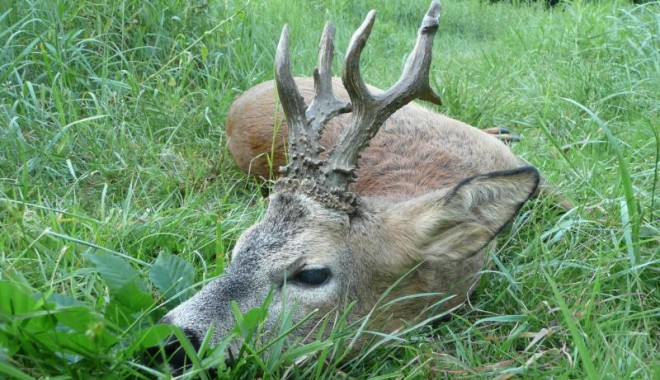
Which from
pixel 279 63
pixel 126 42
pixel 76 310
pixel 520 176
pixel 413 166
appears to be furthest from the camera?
pixel 126 42

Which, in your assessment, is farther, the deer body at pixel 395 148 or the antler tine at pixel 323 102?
the deer body at pixel 395 148

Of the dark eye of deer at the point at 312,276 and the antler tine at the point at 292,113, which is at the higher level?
the antler tine at the point at 292,113

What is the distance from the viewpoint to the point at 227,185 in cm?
457

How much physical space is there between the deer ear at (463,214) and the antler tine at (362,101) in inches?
10.9

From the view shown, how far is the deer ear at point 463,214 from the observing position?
287cm

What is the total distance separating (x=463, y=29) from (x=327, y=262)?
767 cm

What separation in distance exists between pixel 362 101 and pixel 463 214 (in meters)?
0.56

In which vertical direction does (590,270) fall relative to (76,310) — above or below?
below

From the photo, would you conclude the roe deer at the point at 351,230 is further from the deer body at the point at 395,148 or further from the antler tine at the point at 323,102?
the deer body at the point at 395,148

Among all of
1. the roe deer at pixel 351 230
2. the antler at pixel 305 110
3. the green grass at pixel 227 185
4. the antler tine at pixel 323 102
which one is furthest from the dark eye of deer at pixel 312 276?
the antler tine at pixel 323 102

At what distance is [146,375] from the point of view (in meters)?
2.26

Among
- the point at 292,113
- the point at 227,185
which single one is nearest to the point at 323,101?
the point at 292,113

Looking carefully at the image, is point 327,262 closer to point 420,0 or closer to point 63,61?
point 63,61

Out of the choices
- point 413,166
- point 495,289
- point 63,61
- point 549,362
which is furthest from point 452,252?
point 63,61
